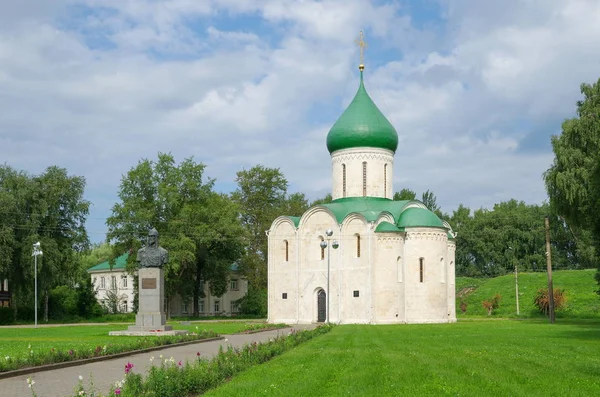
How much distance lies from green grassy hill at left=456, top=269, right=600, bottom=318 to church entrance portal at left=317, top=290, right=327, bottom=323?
14478 millimetres

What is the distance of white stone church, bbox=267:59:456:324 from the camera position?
45.1 meters

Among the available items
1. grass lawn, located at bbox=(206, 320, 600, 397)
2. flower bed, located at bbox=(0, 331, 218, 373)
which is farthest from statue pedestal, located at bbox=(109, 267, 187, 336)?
grass lawn, located at bbox=(206, 320, 600, 397)

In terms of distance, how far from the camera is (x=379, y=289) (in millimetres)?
44938

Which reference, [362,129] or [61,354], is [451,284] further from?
[61,354]

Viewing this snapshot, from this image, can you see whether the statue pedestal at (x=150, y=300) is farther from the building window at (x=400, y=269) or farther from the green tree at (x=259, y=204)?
the green tree at (x=259, y=204)

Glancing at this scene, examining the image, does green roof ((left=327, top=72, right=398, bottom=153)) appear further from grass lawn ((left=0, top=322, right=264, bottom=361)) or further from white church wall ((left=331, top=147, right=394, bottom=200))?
grass lawn ((left=0, top=322, right=264, bottom=361))

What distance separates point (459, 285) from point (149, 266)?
4289 centimetres

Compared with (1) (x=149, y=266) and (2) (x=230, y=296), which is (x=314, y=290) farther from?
(2) (x=230, y=296)

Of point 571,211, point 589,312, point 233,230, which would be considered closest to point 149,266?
point 571,211

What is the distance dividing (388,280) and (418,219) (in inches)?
168

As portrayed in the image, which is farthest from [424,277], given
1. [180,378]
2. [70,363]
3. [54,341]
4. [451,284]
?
[180,378]

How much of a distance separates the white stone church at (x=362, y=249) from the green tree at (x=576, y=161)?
11.2 m

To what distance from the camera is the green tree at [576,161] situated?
33.9 m

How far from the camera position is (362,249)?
45.5m
